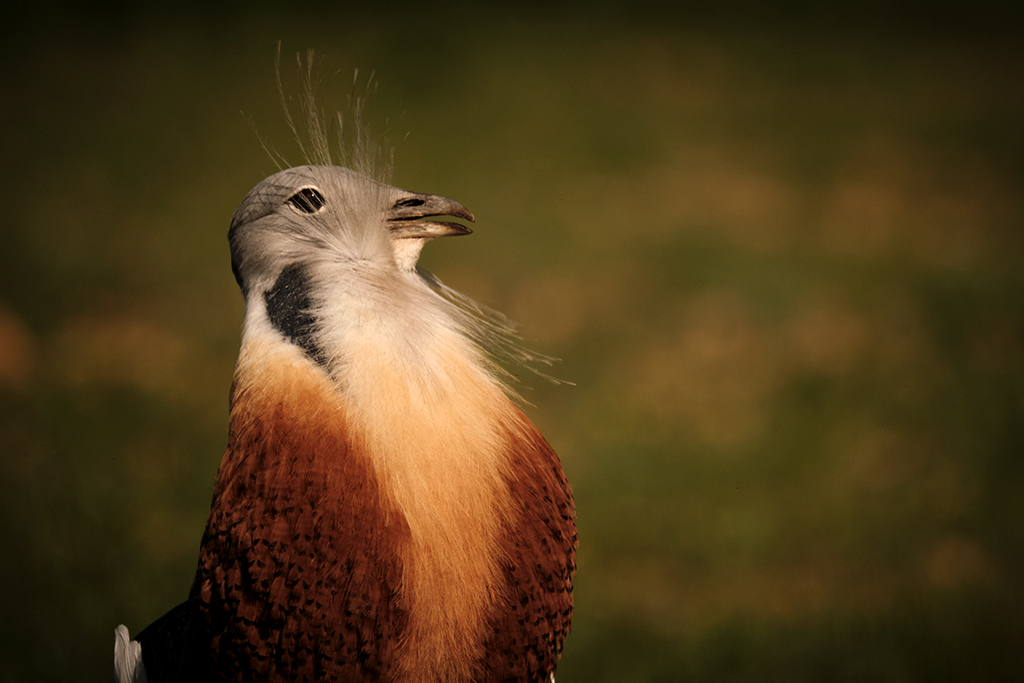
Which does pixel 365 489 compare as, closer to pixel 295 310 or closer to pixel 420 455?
pixel 420 455

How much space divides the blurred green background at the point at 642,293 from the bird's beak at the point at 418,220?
30 centimetres

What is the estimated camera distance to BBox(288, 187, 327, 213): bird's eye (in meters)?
0.87

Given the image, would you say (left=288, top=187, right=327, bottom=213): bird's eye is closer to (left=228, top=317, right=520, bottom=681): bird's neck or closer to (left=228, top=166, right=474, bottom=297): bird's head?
(left=228, top=166, right=474, bottom=297): bird's head

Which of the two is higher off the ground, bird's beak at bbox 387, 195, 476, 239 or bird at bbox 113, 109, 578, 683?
bird's beak at bbox 387, 195, 476, 239

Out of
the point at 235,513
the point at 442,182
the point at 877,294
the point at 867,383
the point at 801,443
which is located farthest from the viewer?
the point at 442,182

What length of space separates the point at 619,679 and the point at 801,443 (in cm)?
92

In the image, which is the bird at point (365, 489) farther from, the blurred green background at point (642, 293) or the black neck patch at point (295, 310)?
the blurred green background at point (642, 293)

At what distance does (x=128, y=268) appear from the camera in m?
2.79

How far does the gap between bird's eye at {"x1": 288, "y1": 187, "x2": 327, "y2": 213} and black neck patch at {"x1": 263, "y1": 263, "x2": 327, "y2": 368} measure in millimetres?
67

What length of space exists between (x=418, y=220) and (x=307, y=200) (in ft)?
0.38

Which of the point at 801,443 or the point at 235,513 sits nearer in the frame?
the point at 235,513

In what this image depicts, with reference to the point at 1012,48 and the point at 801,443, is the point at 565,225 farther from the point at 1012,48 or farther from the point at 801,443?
the point at 1012,48

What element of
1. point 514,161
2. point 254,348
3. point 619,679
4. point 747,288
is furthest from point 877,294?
point 254,348

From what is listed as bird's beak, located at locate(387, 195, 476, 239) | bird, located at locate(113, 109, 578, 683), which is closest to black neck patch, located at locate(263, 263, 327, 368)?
bird, located at locate(113, 109, 578, 683)
